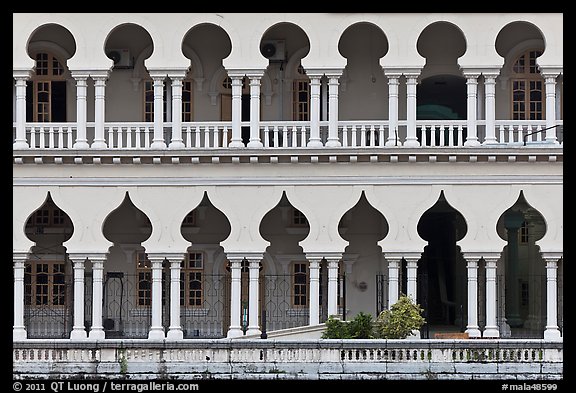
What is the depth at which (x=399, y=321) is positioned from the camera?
34.0 meters

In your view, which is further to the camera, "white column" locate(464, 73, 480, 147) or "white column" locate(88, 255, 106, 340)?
"white column" locate(464, 73, 480, 147)

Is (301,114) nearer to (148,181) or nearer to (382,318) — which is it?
(148,181)

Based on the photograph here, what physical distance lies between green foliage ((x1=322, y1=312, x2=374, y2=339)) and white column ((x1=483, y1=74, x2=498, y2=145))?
558 cm

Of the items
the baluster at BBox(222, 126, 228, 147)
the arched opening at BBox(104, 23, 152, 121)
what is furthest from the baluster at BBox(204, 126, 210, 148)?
the arched opening at BBox(104, 23, 152, 121)

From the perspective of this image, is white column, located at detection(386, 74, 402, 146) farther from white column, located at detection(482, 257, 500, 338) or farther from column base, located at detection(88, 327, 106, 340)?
column base, located at detection(88, 327, 106, 340)

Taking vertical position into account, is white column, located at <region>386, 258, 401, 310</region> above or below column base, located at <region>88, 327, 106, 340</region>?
above

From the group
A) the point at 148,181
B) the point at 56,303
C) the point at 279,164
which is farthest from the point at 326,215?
the point at 56,303

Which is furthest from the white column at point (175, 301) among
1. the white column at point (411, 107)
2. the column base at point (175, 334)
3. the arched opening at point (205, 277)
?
the white column at point (411, 107)

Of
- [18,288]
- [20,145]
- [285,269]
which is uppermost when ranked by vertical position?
[20,145]

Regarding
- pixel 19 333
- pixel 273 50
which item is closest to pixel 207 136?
pixel 273 50

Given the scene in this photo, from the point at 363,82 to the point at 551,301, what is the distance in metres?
7.11

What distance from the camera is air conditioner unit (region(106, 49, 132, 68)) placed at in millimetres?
38750

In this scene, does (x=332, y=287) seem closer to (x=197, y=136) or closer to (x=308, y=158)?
(x=308, y=158)

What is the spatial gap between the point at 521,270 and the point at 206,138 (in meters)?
8.91
